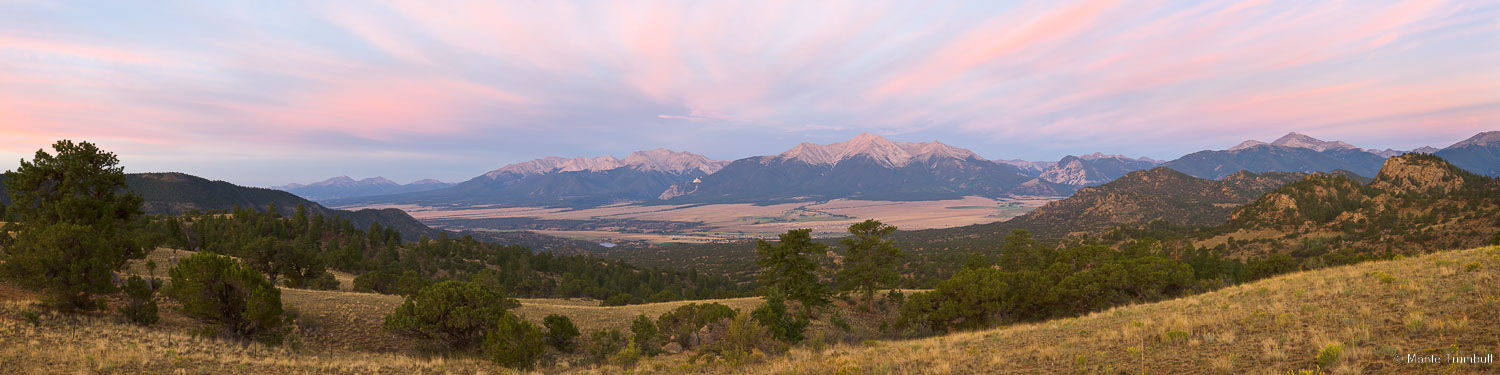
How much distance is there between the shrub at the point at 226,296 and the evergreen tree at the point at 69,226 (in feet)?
8.90

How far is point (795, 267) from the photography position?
3994cm

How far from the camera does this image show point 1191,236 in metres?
92.4

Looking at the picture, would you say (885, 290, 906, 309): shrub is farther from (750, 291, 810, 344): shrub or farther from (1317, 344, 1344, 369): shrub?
(1317, 344, 1344, 369): shrub

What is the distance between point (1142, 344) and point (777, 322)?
64.3 ft

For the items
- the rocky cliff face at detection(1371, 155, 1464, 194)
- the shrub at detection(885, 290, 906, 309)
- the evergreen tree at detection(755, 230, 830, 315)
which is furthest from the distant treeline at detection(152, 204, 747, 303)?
the rocky cliff face at detection(1371, 155, 1464, 194)

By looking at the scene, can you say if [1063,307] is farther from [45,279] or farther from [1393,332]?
[45,279]

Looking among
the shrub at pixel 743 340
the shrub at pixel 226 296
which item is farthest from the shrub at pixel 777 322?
the shrub at pixel 226 296

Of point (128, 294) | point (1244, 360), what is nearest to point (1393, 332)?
point (1244, 360)

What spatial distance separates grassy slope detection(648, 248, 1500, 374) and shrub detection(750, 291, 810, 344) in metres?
8.94

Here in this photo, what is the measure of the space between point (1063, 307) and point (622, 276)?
2711 inches

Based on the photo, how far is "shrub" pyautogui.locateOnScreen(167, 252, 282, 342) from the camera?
66.3 feet

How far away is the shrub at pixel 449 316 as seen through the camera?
22922 mm

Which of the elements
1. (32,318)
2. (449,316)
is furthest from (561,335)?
(32,318)

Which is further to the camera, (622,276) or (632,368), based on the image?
(622,276)
